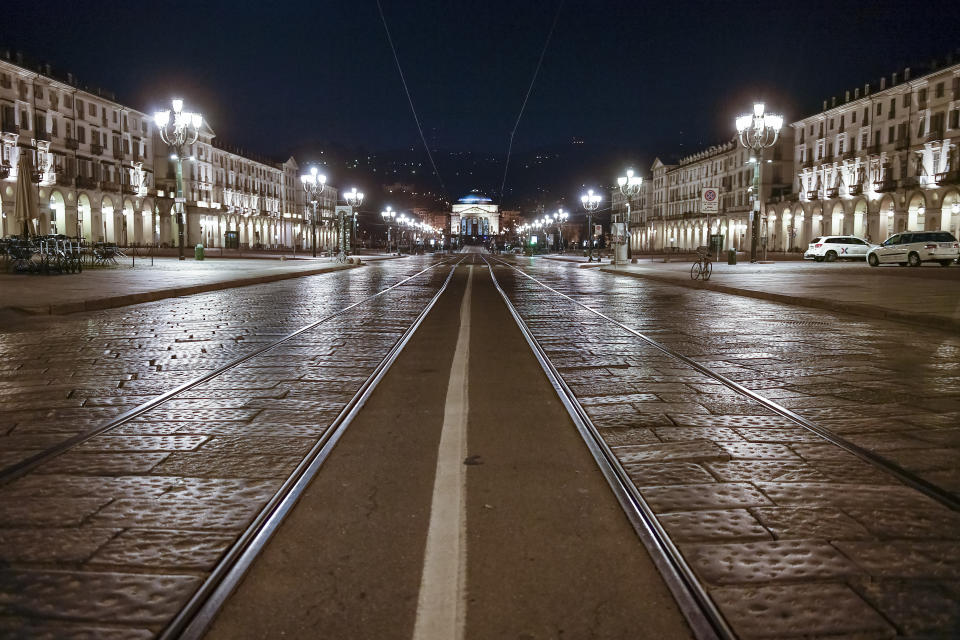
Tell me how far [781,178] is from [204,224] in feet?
215

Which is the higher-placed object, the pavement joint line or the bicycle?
the bicycle

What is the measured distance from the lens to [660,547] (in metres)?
Result: 3.27

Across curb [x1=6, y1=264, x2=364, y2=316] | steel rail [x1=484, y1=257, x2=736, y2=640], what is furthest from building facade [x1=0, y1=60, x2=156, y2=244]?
steel rail [x1=484, y1=257, x2=736, y2=640]

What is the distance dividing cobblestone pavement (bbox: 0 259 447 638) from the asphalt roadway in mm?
340

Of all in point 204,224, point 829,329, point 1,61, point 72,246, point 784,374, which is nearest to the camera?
point 784,374

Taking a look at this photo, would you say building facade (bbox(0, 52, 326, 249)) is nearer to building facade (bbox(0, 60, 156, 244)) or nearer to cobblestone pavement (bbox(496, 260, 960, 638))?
building facade (bbox(0, 60, 156, 244))

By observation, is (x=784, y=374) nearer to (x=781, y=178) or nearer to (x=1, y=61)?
(x=1, y=61)

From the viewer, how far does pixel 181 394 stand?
6.63 m

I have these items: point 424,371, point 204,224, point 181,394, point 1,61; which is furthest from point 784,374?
point 204,224

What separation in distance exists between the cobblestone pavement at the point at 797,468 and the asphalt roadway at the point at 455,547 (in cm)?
34

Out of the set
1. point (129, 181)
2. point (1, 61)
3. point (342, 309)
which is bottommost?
point (342, 309)

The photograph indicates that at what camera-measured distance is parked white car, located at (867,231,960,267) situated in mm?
34750

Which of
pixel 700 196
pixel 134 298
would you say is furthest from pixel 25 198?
pixel 700 196

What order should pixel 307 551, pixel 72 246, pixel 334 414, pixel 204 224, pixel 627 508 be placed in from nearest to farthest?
1. pixel 307 551
2. pixel 627 508
3. pixel 334 414
4. pixel 72 246
5. pixel 204 224
